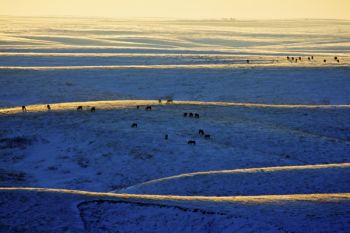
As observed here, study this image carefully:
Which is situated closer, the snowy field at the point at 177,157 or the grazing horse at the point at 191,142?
the snowy field at the point at 177,157

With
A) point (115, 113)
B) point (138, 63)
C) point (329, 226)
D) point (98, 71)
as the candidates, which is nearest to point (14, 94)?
point (98, 71)

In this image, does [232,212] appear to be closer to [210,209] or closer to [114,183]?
[210,209]

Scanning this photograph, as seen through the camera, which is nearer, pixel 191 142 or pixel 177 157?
pixel 177 157

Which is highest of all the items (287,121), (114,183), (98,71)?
(98,71)

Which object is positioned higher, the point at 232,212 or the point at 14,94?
the point at 14,94

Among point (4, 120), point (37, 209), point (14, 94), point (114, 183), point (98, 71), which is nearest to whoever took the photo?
point (37, 209)

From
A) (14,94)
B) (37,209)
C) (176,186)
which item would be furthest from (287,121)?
(14,94)

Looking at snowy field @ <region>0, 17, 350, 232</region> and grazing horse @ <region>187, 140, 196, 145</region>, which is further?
grazing horse @ <region>187, 140, 196, 145</region>

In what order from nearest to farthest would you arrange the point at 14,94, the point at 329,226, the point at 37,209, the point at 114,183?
the point at 329,226 → the point at 37,209 → the point at 114,183 → the point at 14,94

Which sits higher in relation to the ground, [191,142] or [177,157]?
[191,142]

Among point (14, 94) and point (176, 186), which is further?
point (14, 94)
